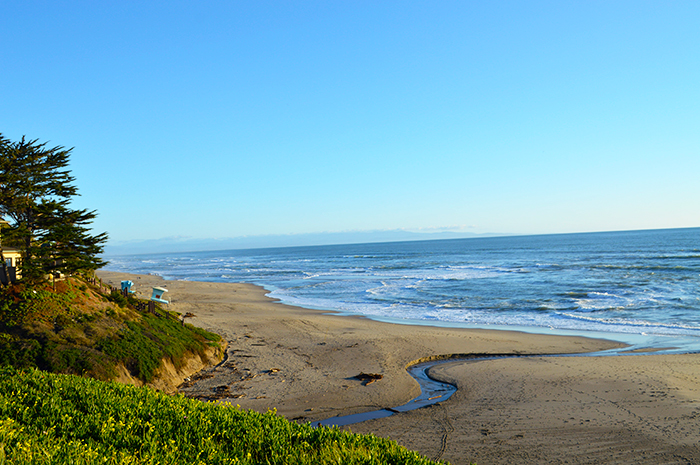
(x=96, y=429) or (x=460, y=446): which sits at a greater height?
(x=96, y=429)

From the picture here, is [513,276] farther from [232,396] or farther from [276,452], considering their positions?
[276,452]

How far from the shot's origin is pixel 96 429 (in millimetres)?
6379

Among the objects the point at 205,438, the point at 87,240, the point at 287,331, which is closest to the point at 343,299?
the point at 287,331

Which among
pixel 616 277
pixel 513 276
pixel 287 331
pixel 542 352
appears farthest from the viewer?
pixel 513 276

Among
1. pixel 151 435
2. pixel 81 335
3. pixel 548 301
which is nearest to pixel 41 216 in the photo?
pixel 81 335

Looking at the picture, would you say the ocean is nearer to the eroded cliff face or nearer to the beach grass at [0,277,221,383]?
the eroded cliff face

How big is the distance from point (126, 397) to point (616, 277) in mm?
53751

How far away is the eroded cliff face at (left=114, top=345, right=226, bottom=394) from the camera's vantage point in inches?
516

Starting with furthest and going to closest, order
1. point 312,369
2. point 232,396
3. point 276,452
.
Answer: point 312,369 → point 232,396 → point 276,452

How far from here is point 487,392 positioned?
540 inches

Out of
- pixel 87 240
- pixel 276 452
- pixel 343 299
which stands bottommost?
pixel 343 299

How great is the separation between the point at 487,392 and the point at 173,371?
1041cm

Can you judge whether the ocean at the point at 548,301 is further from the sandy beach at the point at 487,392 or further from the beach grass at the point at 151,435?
the beach grass at the point at 151,435

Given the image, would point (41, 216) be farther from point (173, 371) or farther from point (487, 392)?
point (487, 392)
